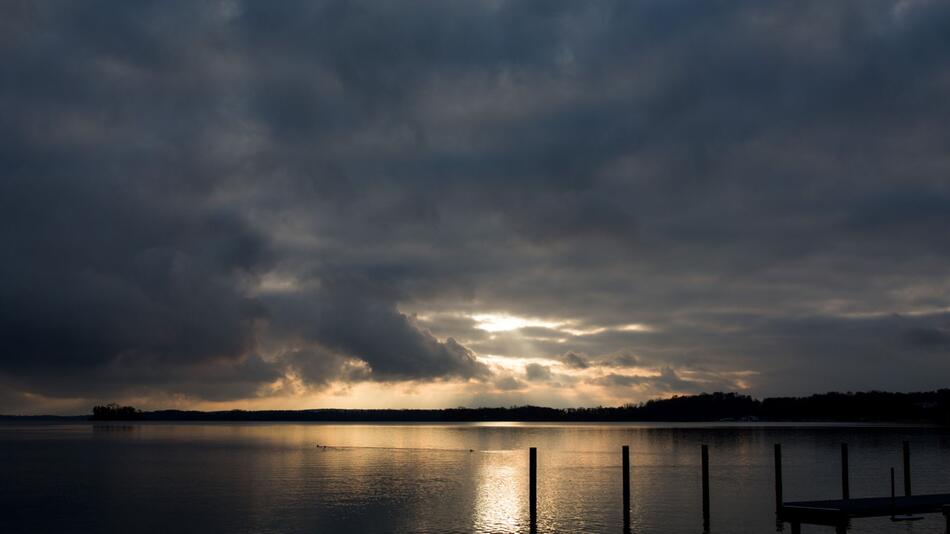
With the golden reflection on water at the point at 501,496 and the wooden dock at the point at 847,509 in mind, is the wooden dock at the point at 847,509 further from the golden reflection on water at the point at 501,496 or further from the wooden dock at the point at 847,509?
the golden reflection on water at the point at 501,496

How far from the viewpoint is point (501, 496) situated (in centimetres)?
6275


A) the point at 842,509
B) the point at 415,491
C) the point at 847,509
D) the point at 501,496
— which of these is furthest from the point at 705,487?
the point at 415,491

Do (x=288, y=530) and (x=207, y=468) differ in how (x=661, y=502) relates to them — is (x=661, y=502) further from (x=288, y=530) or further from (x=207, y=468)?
(x=207, y=468)

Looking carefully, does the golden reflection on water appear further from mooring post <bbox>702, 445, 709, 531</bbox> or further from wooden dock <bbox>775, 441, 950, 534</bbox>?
wooden dock <bbox>775, 441, 950, 534</bbox>

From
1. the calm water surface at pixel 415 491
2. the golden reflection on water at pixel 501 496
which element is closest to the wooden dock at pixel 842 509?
the calm water surface at pixel 415 491

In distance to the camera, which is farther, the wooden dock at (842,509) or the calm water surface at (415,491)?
the calm water surface at (415,491)

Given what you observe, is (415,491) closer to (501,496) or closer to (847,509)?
(501,496)

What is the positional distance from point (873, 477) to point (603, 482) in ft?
80.4

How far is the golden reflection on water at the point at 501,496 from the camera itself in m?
47.9

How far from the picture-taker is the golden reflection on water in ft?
157

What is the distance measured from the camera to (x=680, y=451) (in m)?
121

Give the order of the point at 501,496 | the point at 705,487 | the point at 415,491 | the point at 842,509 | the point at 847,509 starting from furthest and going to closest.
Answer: the point at 415,491 → the point at 501,496 → the point at 705,487 → the point at 847,509 → the point at 842,509

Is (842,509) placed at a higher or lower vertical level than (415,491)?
higher

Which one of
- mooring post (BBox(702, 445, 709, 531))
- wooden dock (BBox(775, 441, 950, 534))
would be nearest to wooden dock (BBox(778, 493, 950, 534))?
wooden dock (BBox(775, 441, 950, 534))
